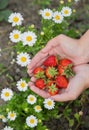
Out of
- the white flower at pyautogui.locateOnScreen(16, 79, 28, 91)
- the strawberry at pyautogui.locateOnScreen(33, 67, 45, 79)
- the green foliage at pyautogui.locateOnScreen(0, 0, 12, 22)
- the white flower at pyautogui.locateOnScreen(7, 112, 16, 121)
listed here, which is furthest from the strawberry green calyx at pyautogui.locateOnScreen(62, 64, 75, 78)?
the green foliage at pyautogui.locateOnScreen(0, 0, 12, 22)

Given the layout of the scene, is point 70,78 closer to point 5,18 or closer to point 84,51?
point 84,51

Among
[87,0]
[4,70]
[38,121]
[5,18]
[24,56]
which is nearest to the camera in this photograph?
[38,121]

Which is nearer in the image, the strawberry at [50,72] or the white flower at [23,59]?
the strawberry at [50,72]

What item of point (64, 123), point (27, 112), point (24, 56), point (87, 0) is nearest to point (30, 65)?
point (24, 56)

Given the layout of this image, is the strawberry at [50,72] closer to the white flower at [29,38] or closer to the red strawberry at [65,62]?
the red strawberry at [65,62]

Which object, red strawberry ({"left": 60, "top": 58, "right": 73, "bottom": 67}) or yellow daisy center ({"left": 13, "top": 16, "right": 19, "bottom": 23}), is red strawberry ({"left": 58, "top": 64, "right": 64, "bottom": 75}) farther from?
yellow daisy center ({"left": 13, "top": 16, "right": 19, "bottom": 23})

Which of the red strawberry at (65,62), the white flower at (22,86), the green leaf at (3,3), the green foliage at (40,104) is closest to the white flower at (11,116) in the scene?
the green foliage at (40,104)
